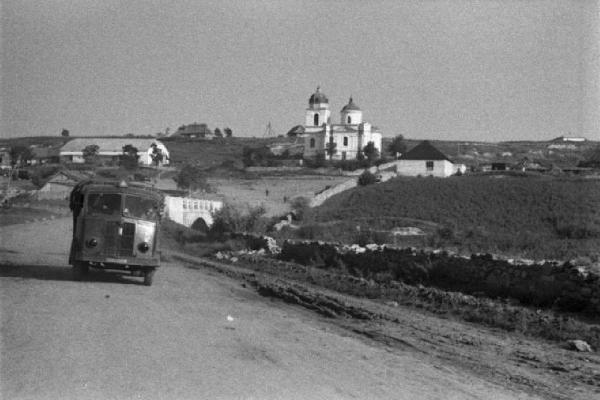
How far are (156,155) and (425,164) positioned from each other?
39.1 m

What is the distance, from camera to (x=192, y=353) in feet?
35.4

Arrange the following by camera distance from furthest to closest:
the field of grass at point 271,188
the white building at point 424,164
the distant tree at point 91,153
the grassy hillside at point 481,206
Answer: the distant tree at point 91,153 < the white building at point 424,164 < the field of grass at point 271,188 < the grassy hillside at point 481,206

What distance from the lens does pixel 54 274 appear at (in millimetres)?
21156

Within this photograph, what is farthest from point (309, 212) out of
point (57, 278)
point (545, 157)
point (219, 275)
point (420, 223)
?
point (545, 157)

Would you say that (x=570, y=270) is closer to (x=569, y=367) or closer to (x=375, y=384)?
(x=569, y=367)

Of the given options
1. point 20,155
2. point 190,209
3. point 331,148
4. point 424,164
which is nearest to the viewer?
point 190,209

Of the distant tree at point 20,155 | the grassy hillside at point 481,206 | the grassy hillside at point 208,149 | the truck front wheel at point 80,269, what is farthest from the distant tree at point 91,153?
the truck front wheel at point 80,269

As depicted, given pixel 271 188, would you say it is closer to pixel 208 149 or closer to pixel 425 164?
pixel 425 164

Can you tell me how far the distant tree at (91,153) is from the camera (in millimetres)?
104775

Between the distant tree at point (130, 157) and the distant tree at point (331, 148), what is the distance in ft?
90.4

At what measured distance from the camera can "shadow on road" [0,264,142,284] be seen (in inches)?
798

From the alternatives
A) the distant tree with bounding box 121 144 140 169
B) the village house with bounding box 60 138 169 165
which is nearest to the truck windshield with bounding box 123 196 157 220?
the distant tree with bounding box 121 144 140 169

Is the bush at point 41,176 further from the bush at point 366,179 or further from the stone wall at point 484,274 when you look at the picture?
the stone wall at point 484,274

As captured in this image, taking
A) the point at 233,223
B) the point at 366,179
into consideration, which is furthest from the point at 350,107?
the point at 233,223
